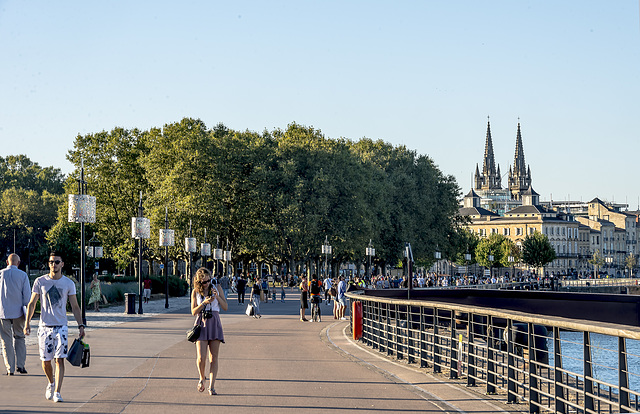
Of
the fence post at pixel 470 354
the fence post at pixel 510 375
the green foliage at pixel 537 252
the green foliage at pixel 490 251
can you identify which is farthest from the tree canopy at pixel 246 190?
the green foliage at pixel 537 252

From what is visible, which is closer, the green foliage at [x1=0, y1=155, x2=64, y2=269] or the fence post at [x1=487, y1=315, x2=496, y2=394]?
the fence post at [x1=487, y1=315, x2=496, y2=394]

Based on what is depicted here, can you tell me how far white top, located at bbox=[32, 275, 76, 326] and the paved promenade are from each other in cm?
100

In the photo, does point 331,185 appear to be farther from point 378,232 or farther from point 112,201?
point 112,201

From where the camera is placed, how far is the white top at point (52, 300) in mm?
11734

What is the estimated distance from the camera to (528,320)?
10344 mm

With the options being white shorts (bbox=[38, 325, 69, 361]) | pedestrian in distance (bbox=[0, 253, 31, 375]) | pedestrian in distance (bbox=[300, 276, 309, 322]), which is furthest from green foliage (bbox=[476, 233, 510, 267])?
white shorts (bbox=[38, 325, 69, 361])

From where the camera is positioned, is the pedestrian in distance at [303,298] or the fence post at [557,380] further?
the pedestrian in distance at [303,298]

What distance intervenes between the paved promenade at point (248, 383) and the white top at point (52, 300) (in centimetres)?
100

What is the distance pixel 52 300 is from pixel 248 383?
333 centimetres

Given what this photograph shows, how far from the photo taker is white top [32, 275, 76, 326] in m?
11.7

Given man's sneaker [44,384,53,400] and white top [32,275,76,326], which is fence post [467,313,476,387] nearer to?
white top [32,275,76,326]

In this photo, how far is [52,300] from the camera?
11.7 metres

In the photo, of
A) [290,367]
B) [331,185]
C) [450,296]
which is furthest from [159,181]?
[290,367]

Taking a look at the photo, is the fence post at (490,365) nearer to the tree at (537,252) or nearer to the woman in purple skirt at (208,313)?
the woman in purple skirt at (208,313)
